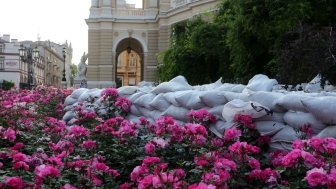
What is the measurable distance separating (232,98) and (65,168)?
6.42ft

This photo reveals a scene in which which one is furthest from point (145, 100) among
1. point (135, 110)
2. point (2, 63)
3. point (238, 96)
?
point (2, 63)

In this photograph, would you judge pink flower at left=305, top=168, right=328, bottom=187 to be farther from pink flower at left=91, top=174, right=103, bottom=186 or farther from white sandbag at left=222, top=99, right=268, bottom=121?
white sandbag at left=222, top=99, right=268, bottom=121

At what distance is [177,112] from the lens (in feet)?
19.7

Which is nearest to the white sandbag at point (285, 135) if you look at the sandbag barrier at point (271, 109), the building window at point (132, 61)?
the sandbag barrier at point (271, 109)

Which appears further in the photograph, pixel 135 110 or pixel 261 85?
pixel 135 110

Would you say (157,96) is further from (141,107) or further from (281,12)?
(281,12)

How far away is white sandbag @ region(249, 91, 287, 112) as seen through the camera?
4554mm

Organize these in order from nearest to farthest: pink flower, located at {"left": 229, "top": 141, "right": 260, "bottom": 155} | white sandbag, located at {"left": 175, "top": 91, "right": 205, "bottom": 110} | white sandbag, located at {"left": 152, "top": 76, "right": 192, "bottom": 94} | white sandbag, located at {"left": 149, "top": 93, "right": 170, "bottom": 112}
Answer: pink flower, located at {"left": 229, "top": 141, "right": 260, "bottom": 155} → white sandbag, located at {"left": 175, "top": 91, "right": 205, "bottom": 110} → white sandbag, located at {"left": 149, "top": 93, "right": 170, "bottom": 112} → white sandbag, located at {"left": 152, "top": 76, "right": 192, "bottom": 94}

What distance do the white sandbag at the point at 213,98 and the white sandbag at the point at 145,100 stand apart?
1506 mm

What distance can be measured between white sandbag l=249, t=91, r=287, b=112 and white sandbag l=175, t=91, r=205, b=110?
2.73ft

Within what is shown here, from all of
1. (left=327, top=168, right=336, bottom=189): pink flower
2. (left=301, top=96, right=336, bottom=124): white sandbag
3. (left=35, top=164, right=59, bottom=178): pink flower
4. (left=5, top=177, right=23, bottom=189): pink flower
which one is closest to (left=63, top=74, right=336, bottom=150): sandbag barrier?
(left=301, top=96, right=336, bottom=124): white sandbag

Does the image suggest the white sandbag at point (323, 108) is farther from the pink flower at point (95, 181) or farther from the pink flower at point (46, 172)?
the pink flower at point (46, 172)

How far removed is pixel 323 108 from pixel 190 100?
77.6 inches

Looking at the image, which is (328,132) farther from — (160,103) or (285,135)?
(160,103)
